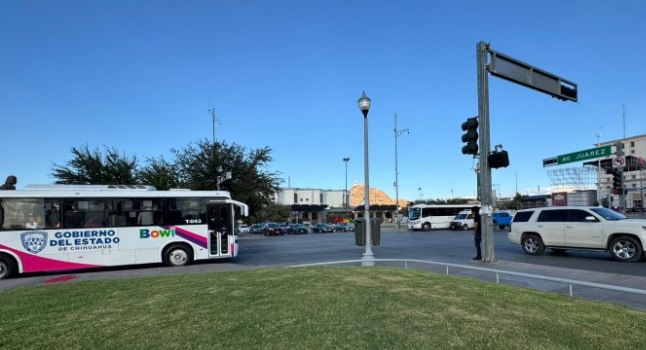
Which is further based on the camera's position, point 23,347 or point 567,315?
point 567,315

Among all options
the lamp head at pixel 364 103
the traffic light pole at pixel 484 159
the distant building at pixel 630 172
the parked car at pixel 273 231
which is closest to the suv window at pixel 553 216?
the traffic light pole at pixel 484 159

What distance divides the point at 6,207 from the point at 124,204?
3.39 m

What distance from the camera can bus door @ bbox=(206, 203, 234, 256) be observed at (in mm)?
15305

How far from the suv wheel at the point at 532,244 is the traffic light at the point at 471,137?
16.4 ft

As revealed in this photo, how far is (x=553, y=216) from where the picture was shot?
14.4 metres

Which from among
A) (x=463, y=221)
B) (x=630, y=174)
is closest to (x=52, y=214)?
(x=463, y=221)

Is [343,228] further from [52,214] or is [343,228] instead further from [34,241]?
[34,241]

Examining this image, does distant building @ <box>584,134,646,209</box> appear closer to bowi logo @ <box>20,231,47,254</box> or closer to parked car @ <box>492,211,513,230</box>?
parked car @ <box>492,211,513,230</box>

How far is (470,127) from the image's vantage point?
12281mm

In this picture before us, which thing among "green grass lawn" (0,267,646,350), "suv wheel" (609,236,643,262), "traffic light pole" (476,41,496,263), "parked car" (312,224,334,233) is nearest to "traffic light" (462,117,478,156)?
"traffic light pole" (476,41,496,263)

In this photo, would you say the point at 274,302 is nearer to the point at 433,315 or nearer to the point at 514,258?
the point at 433,315

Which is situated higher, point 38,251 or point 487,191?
point 487,191

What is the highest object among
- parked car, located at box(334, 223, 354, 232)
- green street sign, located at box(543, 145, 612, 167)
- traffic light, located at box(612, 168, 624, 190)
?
green street sign, located at box(543, 145, 612, 167)

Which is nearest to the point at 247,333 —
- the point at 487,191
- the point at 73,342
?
the point at 73,342
